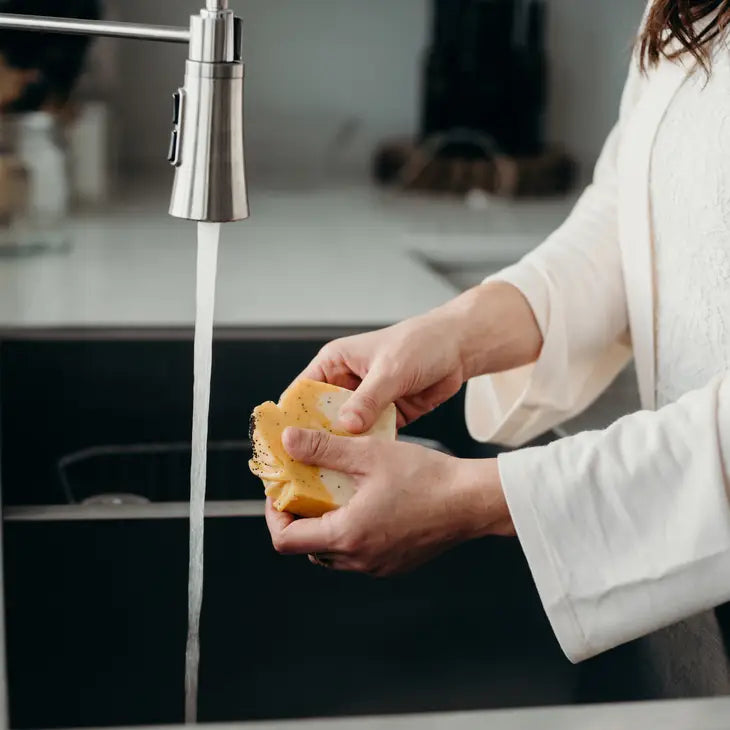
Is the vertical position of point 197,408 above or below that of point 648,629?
above

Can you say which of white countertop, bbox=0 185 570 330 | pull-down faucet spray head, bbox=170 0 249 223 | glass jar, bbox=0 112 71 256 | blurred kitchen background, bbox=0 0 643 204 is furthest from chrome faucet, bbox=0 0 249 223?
blurred kitchen background, bbox=0 0 643 204

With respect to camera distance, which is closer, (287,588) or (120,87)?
(287,588)

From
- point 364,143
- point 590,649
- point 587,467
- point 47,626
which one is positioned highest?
point 364,143

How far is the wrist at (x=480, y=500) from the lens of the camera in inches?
26.7

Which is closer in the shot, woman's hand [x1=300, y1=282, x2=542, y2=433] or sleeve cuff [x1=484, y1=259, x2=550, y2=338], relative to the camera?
woman's hand [x1=300, y1=282, x2=542, y2=433]

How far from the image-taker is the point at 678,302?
34.8 inches

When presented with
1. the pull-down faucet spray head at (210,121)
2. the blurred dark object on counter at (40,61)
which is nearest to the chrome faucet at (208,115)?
the pull-down faucet spray head at (210,121)

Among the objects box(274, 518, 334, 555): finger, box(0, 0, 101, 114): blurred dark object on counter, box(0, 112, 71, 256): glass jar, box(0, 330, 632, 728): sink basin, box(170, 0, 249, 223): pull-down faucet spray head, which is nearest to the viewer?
box(170, 0, 249, 223): pull-down faucet spray head

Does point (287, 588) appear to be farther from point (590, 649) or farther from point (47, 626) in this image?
point (590, 649)

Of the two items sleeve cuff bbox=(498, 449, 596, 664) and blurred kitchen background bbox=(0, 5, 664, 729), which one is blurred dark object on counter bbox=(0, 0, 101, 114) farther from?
sleeve cuff bbox=(498, 449, 596, 664)

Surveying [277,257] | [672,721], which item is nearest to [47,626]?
[672,721]

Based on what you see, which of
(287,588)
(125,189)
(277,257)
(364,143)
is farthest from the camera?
(364,143)

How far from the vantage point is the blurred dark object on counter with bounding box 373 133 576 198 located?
6.86 ft

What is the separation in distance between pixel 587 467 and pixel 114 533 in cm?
42
